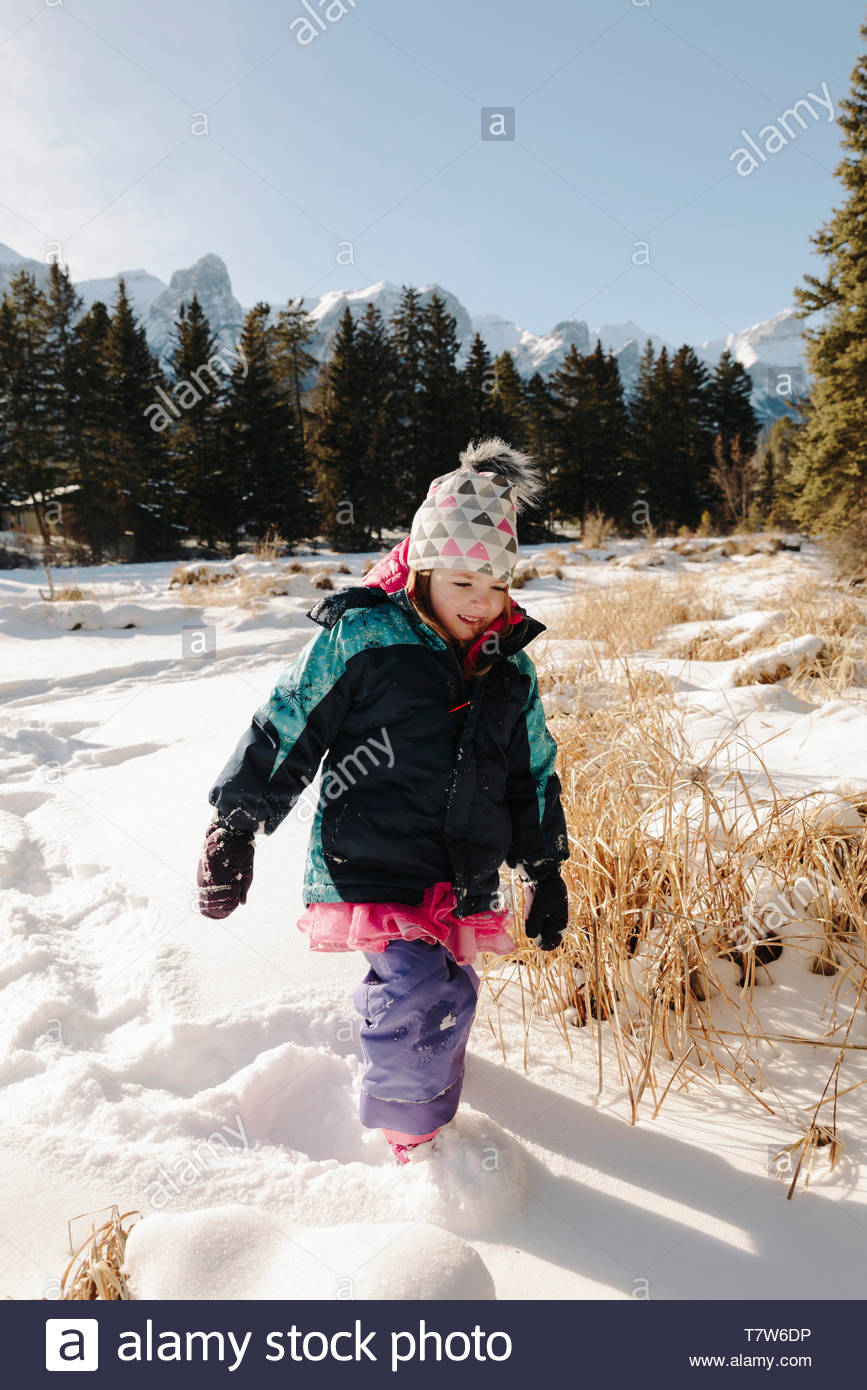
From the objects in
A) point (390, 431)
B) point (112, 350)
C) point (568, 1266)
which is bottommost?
point (568, 1266)

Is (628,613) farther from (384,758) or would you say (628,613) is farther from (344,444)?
(344,444)

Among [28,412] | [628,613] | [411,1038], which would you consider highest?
[28,412]

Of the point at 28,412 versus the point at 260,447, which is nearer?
the point at 28,412

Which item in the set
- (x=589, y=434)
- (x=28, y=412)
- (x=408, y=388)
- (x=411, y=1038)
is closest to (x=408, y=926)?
(x=411, y=1038)

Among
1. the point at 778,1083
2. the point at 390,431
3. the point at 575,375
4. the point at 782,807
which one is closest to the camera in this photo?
the point at 778,1083

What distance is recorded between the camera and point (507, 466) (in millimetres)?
1634

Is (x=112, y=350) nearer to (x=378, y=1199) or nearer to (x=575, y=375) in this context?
(x=575, y=375)

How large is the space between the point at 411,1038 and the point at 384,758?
0.55 metres

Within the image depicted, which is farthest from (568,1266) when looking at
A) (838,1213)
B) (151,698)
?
(151,698)

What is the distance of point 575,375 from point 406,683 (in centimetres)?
2887

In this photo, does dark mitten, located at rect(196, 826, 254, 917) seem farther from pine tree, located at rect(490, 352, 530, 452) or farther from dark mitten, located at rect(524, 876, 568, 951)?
pine tree, located at rect(490, 352, 530, 452)

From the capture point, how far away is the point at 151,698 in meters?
4.61

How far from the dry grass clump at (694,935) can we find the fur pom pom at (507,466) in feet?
2.86
